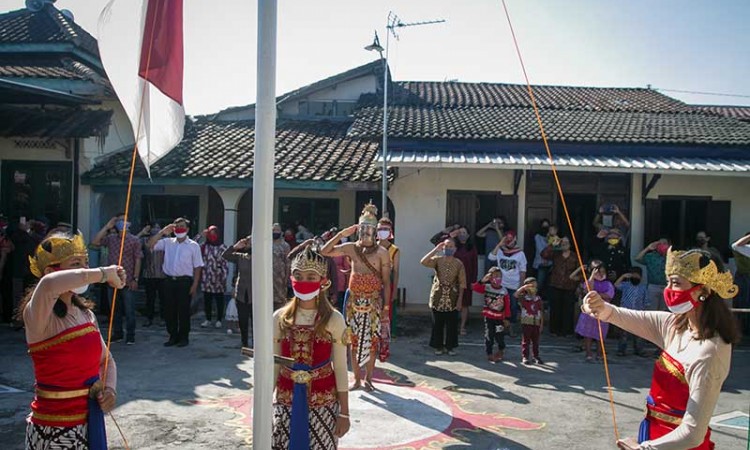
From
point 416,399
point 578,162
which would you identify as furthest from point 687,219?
point 416,399

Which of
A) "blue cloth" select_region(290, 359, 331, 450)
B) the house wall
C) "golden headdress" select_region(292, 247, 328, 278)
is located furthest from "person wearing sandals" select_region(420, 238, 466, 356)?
the house wall

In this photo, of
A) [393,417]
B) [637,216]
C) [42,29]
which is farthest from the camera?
[42,29]

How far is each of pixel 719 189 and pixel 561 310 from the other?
4902 millimetres

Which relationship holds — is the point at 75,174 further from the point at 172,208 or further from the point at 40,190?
the point at 172,208

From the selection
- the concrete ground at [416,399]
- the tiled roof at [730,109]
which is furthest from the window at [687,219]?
the tiled roof at [730,109]

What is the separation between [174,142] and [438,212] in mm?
9888

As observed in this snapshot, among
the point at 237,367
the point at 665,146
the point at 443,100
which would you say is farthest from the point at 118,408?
the point at 443,100

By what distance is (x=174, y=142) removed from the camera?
350 centimetres

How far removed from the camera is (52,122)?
44.1 ft

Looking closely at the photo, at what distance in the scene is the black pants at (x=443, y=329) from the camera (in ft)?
30.8

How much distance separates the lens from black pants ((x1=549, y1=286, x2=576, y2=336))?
433 inches

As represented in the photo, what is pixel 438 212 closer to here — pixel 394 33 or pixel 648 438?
pixel 394 33

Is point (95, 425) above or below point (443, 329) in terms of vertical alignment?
above

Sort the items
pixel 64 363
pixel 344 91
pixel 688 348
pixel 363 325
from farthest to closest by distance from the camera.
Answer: pixel 344 91 < pixel 363 325 < pixel 64 363 < pixel 688 348
